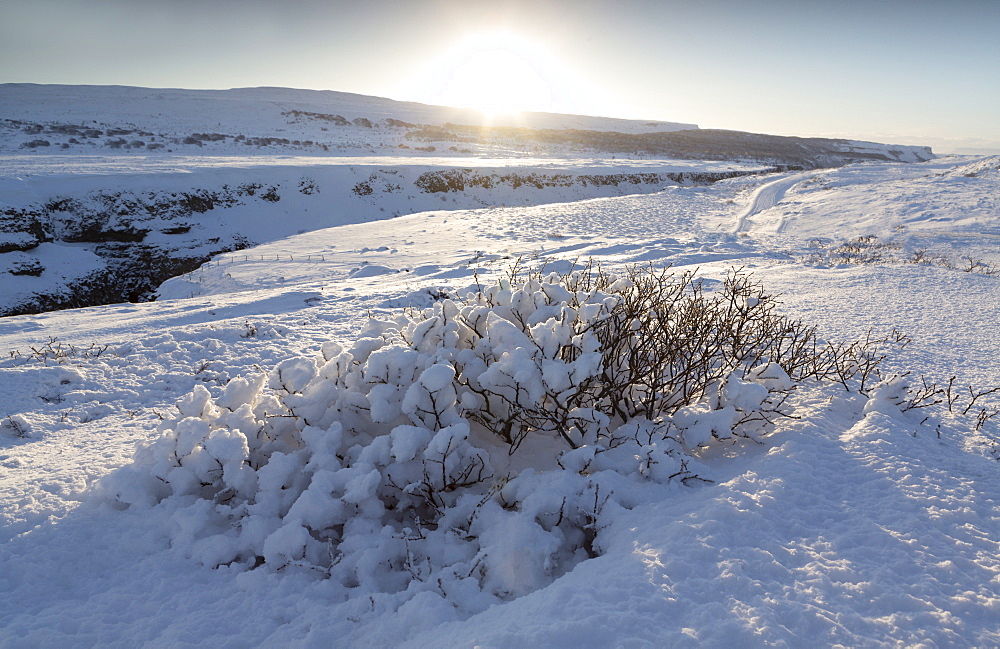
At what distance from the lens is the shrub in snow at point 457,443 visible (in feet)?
6.47

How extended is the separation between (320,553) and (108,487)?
1.09 metres

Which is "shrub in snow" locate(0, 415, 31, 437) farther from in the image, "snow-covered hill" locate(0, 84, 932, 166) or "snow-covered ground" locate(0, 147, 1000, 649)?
"snow-covered hill" locate(0, 84, 932, 166)

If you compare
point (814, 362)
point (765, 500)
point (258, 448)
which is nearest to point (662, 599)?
point (765, 500)

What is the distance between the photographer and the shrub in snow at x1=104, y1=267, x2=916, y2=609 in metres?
1.97

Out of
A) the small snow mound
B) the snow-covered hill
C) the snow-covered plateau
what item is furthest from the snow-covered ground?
the snow-covered hill

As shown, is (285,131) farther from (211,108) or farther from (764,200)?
(764,200)

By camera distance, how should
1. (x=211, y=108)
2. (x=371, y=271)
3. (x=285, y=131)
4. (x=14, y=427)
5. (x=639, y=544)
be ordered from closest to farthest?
1. (x=639, y=544)
2. (x=14, y=427)
3. (x=371, y=271)
4. (x=285, y=131)
5. (x=211, y=108)

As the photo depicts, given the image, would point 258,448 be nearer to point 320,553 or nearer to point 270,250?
point 320,553

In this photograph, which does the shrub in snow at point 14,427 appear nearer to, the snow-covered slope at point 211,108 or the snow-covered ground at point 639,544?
the snow-covered ground at point 639,544

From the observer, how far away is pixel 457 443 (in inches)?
86.0

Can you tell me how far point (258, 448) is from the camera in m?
2.45

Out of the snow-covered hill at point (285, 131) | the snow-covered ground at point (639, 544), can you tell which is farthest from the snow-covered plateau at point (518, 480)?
the snow-covered hill at point (285, 131)

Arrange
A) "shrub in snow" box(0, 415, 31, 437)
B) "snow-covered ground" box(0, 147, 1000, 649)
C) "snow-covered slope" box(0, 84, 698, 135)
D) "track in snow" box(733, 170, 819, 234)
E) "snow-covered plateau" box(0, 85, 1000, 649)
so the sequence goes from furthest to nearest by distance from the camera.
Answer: "snow-covered slope" box(0, 84, 698, 135), "track in snow" box(733, 170, 819, 234), "shrub in snow" box(0, 415, 31, 437), "snow-covered plateau" box(0, 85, 1000, 649), "snow-covered ground" box(0, 147, 1000, 649)

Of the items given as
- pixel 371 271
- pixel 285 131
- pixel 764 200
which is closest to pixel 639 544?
pixel 371 271
